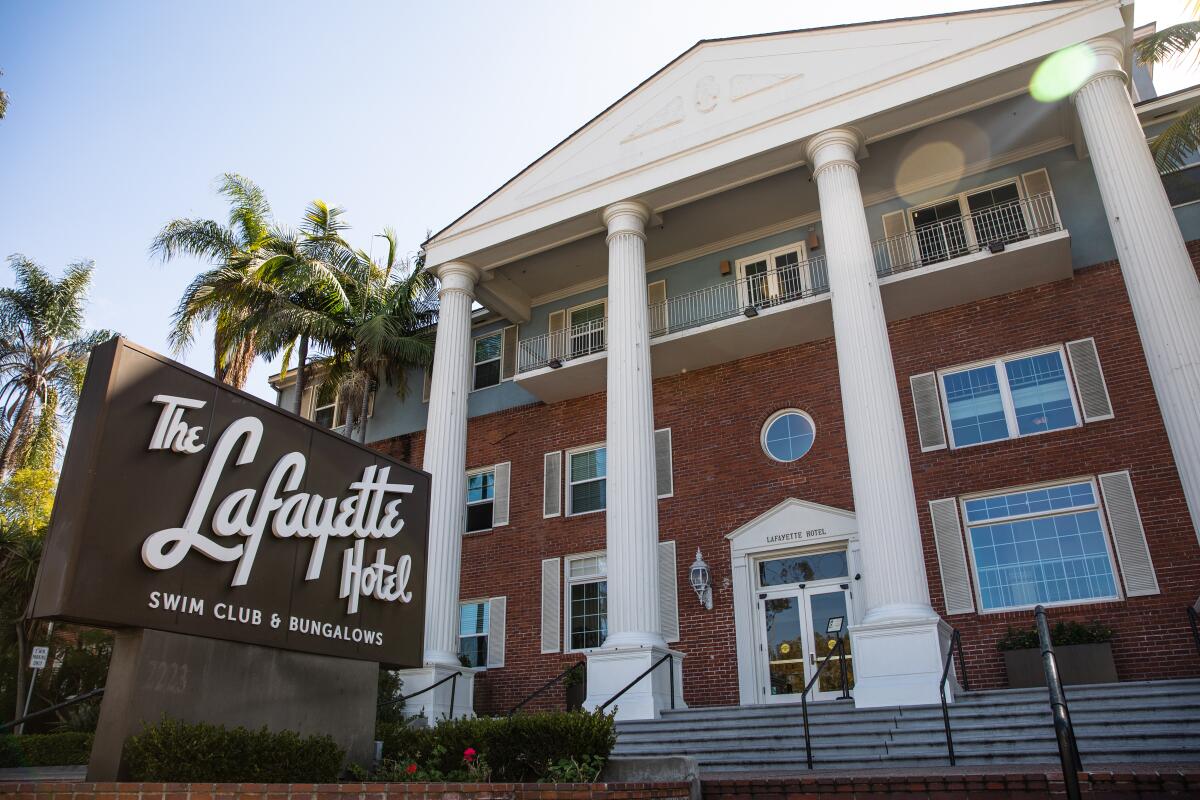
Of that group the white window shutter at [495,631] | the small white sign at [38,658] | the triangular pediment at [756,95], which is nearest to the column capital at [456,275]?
the triangular pediment at [756,95]

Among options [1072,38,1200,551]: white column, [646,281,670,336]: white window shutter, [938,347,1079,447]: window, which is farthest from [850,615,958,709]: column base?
[646,281,670,336]: white window shutter

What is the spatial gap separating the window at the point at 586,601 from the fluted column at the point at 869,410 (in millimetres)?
6740

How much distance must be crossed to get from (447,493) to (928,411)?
9191 mm

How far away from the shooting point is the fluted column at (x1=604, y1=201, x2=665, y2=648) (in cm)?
1418

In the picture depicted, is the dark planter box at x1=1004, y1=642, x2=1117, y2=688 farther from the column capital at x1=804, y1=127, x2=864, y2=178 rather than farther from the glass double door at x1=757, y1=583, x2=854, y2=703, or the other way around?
the column capital at x1=804, y1=127, x2=864, y2=178

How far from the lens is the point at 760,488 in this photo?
17.3m

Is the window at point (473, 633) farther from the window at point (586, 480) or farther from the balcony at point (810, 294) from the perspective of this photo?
the balcony at point (810, 294)

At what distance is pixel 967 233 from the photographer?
16.5 metres

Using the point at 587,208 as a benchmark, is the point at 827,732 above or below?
below

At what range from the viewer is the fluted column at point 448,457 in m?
16.2

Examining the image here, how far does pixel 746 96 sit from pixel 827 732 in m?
11.6

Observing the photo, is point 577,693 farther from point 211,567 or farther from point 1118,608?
point 211,567

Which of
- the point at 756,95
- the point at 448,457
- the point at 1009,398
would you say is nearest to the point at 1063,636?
the point at 1009,398

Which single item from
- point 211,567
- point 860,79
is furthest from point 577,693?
point 860,79
